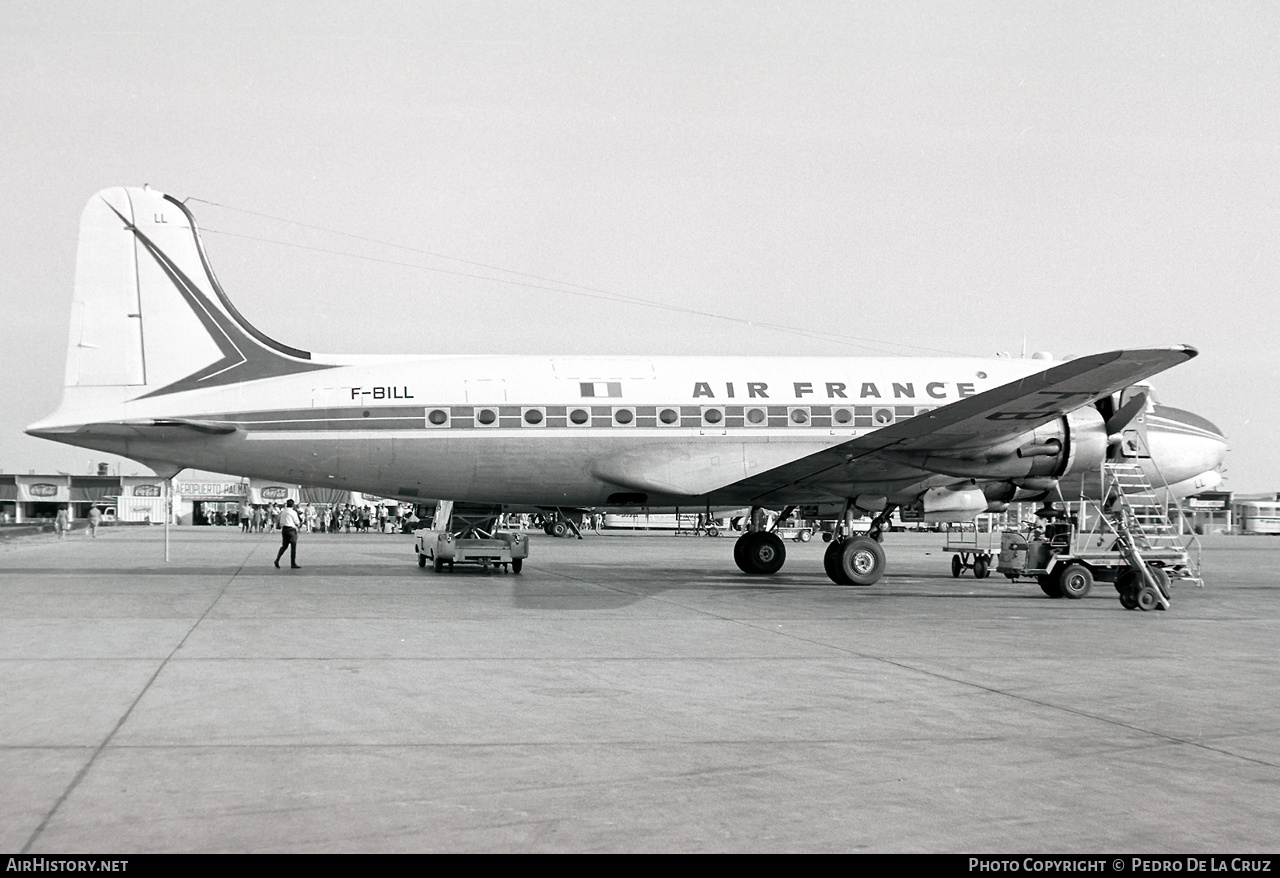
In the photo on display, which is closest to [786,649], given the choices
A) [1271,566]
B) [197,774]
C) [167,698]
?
[167,698]

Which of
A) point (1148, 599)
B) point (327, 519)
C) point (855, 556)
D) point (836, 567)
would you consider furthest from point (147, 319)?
point (327, 519)

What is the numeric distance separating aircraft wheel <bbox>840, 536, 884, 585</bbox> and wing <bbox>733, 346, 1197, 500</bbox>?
1354 millimetres

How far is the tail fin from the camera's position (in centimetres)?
2019

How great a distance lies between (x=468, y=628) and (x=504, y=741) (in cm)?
647

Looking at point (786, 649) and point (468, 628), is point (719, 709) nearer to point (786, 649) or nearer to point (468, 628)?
point (786, 649)

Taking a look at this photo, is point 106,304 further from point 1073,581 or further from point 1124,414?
point 1124,414

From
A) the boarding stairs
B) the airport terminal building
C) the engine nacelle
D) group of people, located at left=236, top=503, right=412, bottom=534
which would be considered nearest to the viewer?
the boarding stairs

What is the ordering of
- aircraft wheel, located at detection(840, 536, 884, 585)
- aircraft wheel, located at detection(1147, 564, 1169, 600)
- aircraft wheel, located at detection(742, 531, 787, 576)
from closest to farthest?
aircraft wheel, located at detection(1147, 564, 1169, 600)
aircraft wheel, located at detection(840, 536, 884, 585)
aircraft wheel, located at detection(742, 531, 787, 576)

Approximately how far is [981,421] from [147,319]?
15.3 m

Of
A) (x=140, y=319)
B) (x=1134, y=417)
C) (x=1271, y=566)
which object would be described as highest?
(x=140, y=319)

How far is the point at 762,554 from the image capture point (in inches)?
972

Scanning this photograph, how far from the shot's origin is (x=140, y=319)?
20500mm

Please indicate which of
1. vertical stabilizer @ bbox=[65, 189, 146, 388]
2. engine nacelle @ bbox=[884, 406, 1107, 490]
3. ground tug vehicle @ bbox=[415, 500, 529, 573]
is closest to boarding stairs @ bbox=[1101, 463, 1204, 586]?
engine nacelle @ bbox=[884, 406, 1107, 490]

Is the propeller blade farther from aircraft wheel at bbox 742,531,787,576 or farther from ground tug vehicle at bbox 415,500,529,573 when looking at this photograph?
ground tug vehicle at bbox 415,500,529,573
